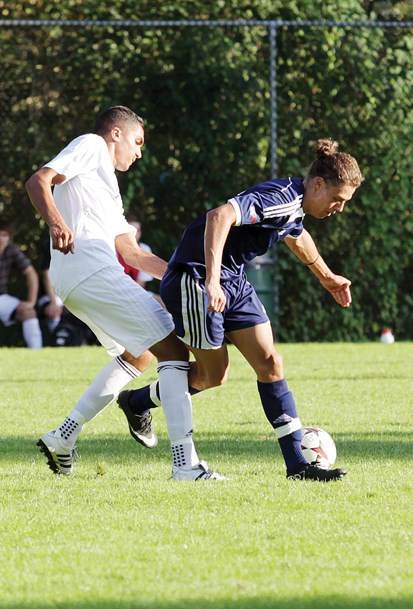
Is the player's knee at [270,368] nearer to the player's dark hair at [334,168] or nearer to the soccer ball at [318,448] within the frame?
the soccer ball at [318,448]

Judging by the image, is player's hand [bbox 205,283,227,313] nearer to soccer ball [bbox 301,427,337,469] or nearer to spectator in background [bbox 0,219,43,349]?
soccer ball [bbox 301,427,337,469]

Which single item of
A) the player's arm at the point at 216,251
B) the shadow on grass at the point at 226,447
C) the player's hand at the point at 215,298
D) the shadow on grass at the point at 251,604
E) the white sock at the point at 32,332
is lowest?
the white sock at the point at 32,332

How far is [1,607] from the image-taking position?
3.33m

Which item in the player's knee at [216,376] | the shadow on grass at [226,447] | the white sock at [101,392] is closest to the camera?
the player's knee at [216,376]

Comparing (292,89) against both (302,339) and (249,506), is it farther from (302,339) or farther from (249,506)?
(249,506)

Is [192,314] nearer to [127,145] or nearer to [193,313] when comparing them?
[193,313]

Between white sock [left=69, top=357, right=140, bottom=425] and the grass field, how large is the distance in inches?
11.0

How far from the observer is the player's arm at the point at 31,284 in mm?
14250

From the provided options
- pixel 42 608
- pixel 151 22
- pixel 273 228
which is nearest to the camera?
pixel 42 608

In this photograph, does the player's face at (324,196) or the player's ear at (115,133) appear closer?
the player's face at (324,196)

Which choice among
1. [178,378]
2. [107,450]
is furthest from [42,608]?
[107,450]

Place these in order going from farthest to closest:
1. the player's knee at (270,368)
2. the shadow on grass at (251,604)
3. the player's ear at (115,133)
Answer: the player's ear at (115,133) < the player's knee at (270,368) < the shadow on grass at (251,604)

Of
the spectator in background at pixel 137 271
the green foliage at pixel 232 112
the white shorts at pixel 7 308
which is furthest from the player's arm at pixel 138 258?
the green foliage at pixel 232 112

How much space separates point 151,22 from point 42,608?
11.6m
